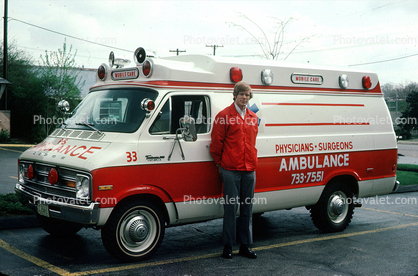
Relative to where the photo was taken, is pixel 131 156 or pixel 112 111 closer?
pixel 131 156

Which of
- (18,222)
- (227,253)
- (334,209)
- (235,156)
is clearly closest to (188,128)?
(235,156)

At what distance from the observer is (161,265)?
5.20 metres

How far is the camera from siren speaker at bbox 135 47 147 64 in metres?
5.59

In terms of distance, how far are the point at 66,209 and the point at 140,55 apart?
7.20ft

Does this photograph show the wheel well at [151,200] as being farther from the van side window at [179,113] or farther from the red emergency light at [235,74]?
the red emergency light at [235,74]

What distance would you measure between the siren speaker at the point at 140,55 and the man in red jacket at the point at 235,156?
1252 millimetres

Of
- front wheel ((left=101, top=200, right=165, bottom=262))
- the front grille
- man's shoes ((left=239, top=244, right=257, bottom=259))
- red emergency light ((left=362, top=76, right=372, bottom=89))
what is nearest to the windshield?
the front grille

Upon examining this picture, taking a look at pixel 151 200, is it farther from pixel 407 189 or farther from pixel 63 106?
pixel 407 189

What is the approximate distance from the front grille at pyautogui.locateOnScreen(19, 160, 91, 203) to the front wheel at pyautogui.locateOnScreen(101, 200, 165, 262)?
1.91ft

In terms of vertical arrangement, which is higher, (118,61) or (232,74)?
(118,61)

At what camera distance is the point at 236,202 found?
5539 mm

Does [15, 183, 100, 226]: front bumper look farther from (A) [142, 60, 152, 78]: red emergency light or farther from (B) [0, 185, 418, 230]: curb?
(A) [142, 60, 152, 78]: red emergency light

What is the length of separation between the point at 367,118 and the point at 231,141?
129 inches

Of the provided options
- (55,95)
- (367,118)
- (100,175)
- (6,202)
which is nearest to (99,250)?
(100,175)
